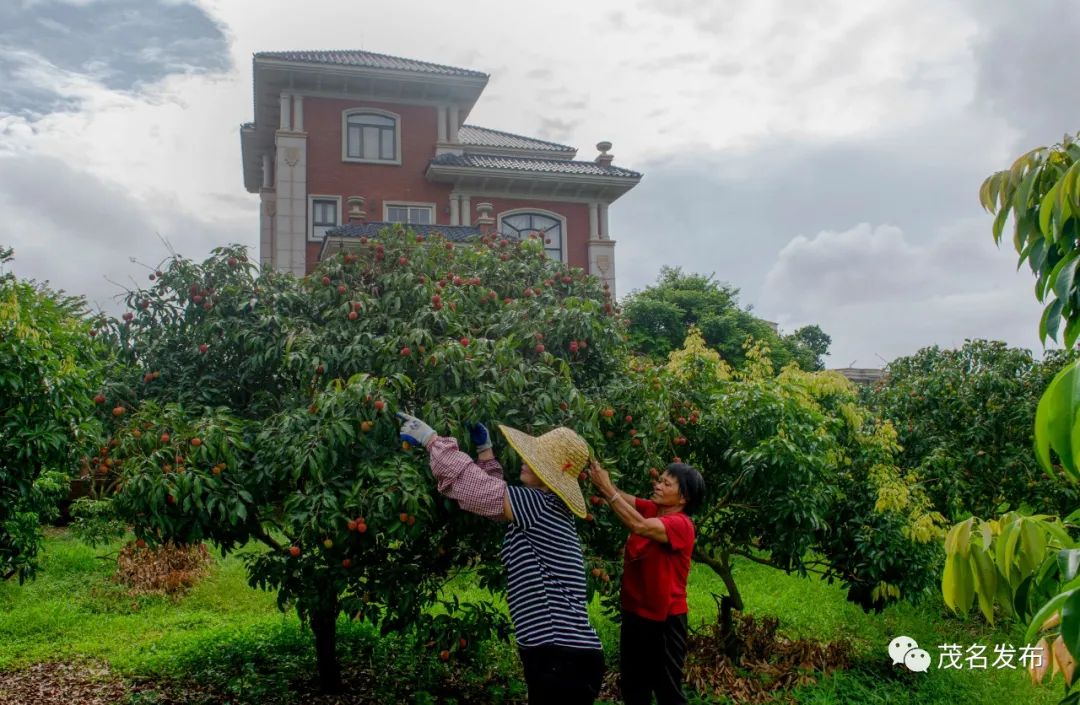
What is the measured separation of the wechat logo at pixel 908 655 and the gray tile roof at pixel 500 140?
18951 mm

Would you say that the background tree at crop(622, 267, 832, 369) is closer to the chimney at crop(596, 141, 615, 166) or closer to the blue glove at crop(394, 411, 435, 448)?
the chimney at crop(596, 141, 615, 166)

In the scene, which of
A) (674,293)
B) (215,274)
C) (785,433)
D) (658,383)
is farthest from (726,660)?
(674,293)

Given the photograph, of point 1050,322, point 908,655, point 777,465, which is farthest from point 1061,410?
point 908,655

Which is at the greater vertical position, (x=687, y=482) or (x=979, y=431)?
(x=979, y=431)

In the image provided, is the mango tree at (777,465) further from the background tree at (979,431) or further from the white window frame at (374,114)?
the white window frame at (374,114)

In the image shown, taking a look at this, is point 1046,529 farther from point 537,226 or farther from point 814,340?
point 814,340

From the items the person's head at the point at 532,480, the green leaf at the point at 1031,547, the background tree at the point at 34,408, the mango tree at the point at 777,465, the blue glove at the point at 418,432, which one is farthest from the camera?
the mango tree at the point at 777,465

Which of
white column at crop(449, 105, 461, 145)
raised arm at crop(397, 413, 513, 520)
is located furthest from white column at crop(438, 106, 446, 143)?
raised arm at crop(397, 413, 513, 520)

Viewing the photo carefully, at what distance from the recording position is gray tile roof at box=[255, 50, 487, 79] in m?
20.9

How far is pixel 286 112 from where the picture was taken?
2150 cm

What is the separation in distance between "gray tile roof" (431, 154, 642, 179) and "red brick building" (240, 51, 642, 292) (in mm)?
31

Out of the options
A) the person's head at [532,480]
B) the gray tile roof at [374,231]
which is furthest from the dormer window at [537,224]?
the person's head at [532,480]

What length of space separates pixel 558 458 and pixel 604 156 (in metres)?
20.5

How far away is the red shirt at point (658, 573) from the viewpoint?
4289 millimetres
